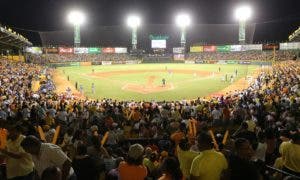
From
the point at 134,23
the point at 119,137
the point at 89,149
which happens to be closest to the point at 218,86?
the point at 119,137

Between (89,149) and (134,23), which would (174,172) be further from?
(134,23)

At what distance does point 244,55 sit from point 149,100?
65564mm

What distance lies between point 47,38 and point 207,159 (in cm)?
10920

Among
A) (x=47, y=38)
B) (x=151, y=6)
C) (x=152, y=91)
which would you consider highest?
(x=151, y=6)

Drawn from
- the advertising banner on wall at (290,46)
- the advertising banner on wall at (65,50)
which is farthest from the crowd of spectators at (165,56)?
the advertising banner on wall at (290,46)

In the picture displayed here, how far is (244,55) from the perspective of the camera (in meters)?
95.9

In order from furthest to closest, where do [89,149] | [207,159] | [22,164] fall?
[89,149], [22,164], [207,159]

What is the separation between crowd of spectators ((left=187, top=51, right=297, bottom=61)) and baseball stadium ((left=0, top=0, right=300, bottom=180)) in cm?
29

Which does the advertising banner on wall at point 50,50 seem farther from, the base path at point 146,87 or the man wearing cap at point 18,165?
the man wearing cap at point 18,165

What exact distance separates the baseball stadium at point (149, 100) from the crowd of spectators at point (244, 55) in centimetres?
29

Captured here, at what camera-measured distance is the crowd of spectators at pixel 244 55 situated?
286ft

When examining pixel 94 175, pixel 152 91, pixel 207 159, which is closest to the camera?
pixel 207 159

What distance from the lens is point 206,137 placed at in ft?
18.9

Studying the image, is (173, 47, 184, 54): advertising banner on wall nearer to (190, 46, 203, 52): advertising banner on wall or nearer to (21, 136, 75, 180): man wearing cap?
(190, 46, 203, 52): advertising banner on wall
